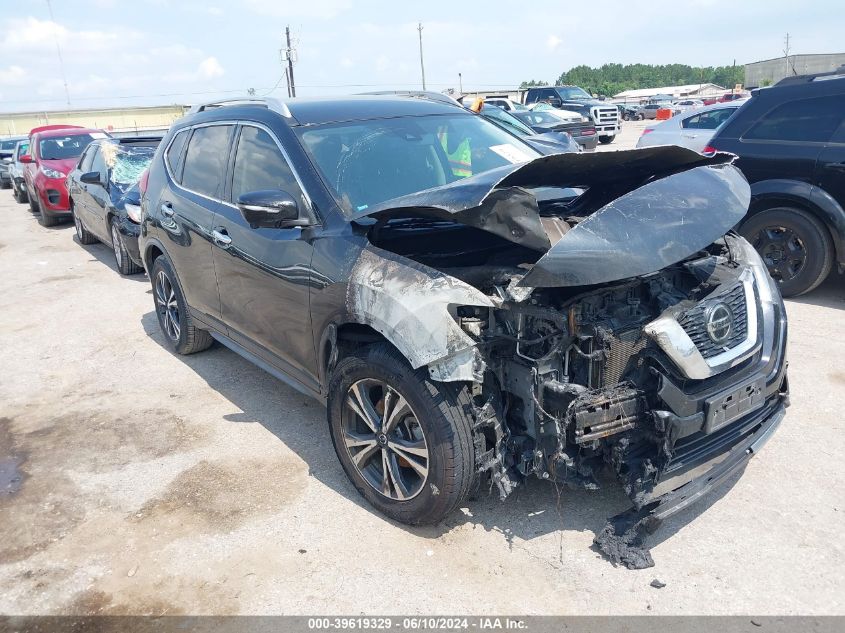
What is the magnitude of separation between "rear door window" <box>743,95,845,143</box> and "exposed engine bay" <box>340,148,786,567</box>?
3.78 meters

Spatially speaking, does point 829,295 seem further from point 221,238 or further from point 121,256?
point 121,256

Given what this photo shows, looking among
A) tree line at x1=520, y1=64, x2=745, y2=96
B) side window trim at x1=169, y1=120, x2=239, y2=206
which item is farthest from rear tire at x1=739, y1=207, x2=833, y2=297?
tree line at x1=520, y1=64, x2=745, y2=96

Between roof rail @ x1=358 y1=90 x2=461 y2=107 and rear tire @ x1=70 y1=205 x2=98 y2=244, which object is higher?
roof rail @ x1=358 y1=90 x2=461 y2=107

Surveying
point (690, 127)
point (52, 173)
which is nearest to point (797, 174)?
point (690, 127)

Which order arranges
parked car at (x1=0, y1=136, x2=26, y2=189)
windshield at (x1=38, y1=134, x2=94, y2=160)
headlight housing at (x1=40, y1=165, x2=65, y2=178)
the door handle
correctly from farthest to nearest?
parked car at (x1=0, y1=136, x2=26, y2=189), windshield at (x1=38, y1=134, x2=94, y2=160), headlight housing at (x1=40, y1=165, x2=65, y2=178), the door handle

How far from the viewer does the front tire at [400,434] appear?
2877mm

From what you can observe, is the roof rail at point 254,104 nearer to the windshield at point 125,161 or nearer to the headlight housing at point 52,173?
the windshield at point 125,161

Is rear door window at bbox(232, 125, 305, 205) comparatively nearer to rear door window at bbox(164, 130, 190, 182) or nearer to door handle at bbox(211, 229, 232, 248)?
door handle at bbox(211, 229, 232, 248)

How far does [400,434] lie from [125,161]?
8123 millimetres

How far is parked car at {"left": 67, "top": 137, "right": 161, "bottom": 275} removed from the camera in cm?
854

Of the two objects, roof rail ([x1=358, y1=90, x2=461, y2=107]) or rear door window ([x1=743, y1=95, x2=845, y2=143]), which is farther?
rear door window ([x1=743, y1=95, x2=845, y2=143])

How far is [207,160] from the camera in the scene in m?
4.70

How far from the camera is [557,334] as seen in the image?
2.78m

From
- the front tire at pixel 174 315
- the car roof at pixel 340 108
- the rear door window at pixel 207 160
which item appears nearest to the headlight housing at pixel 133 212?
the front tire at pixel 174 315
